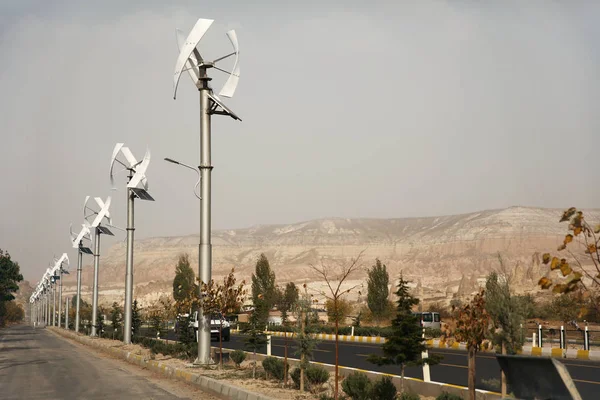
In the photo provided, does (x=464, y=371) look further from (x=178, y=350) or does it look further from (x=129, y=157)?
(x=129, y=157)

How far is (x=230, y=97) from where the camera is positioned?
22656mm

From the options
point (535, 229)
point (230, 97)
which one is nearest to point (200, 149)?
point (230, 97)

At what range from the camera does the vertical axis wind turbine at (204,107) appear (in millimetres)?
21000

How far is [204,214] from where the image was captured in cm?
2145

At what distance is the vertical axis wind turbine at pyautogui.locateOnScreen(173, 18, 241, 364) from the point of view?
21000 mm

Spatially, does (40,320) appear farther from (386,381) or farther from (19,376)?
(386,381)

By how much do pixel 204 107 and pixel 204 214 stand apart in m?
3.38

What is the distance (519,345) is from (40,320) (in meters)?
149

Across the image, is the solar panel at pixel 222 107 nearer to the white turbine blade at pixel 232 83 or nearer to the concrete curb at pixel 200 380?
the white turbine blade at pixel 232 83

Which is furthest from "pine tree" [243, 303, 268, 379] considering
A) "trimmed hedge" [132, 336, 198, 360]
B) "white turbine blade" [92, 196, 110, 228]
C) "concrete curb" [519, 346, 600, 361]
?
"white turbine blade" [92, 196, 110, 228]

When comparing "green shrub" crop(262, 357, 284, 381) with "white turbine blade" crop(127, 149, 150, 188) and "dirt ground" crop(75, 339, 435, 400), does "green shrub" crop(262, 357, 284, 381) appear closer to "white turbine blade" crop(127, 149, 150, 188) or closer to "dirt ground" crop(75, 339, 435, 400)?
"dirt ground" crop(75, 339, 435, 400)

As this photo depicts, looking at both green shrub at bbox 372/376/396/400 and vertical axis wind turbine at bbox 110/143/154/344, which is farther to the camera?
vertical axis wind turbine at bbox 110/143/154/344

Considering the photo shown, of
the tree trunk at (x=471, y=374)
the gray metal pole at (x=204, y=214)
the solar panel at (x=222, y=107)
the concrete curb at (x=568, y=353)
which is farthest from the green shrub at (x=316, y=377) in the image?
the concrete curb at (x=568, y=353)

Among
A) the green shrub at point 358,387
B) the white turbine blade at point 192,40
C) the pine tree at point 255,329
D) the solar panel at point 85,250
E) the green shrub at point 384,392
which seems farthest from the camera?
the solar panel at point 85,250
